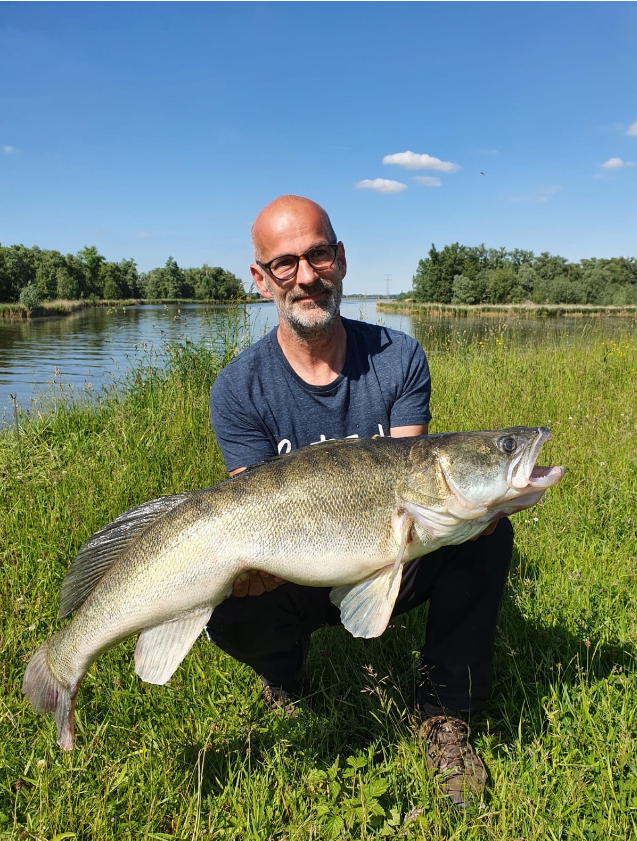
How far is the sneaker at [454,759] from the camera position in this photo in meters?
1.97

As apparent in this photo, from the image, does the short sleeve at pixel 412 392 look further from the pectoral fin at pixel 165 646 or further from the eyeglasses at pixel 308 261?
the pectoral fin at pixel 165 646

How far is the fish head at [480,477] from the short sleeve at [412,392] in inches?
28.0

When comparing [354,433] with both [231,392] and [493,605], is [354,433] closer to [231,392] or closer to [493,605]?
[231,392]

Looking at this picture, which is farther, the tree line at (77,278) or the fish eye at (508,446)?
the tree line at (77,278)

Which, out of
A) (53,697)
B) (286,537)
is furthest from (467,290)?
(53,697)

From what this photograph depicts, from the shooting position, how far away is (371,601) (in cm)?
200

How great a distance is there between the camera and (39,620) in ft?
9.04

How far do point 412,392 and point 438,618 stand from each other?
1.12 m

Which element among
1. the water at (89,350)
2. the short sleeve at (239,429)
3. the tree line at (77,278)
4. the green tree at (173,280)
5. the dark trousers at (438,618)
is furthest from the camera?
the green tree at (173,280)

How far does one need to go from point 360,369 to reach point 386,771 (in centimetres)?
181

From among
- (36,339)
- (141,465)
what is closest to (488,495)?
(141,465)

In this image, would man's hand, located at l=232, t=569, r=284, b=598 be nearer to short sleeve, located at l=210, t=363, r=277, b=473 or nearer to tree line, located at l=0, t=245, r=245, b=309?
short sleeve, located at l=210, t=363, r=277, b=473

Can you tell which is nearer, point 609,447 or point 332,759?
point 332,759

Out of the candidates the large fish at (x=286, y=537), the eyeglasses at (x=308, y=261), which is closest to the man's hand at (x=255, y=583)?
the large fish at (x=286, y=537)
